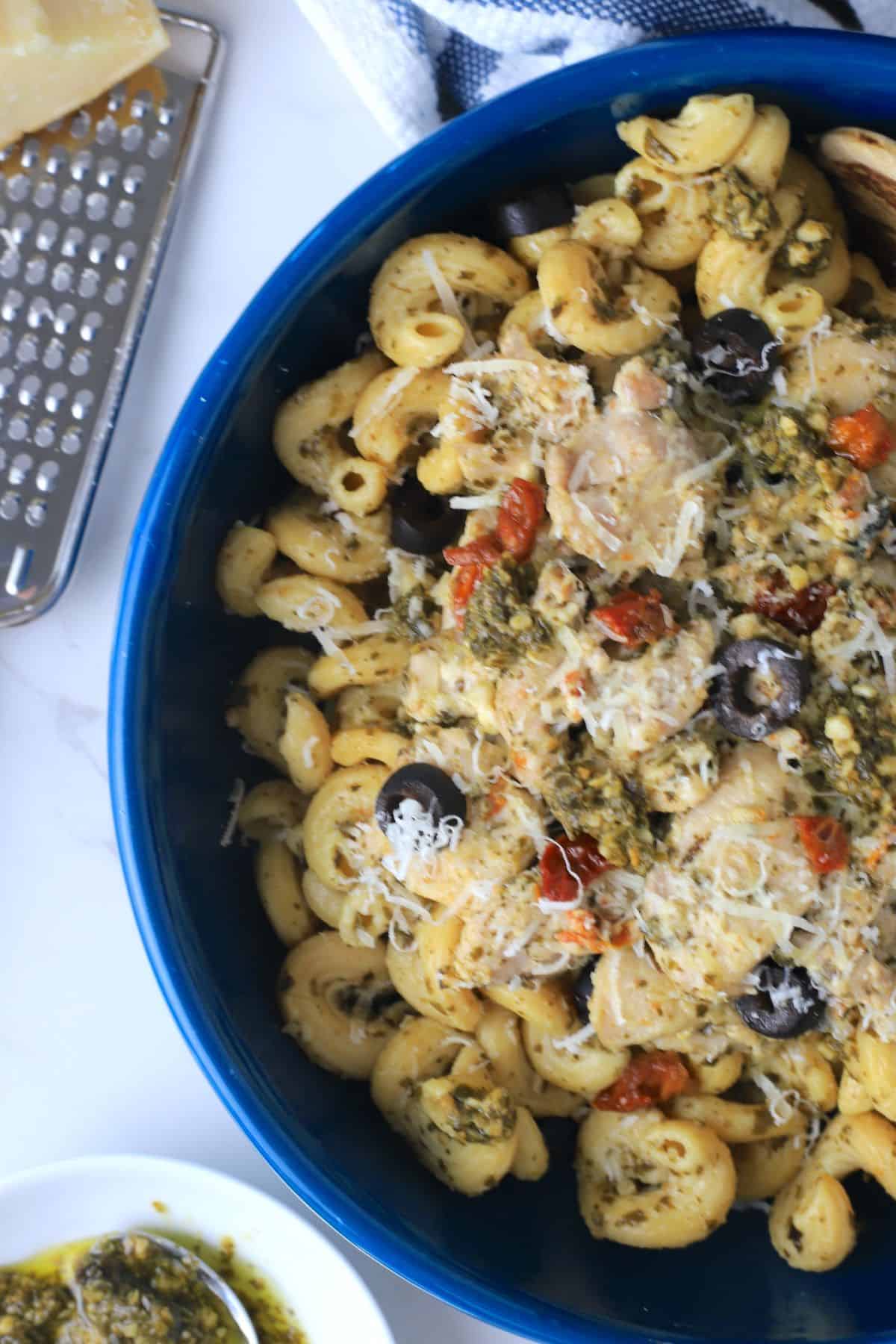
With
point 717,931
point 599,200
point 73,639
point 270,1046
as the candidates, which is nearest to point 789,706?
point 717,931

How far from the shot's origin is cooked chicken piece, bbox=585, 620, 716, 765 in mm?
1418

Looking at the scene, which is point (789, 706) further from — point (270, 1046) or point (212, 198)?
point (212, 198)

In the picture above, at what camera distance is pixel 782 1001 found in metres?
1.52

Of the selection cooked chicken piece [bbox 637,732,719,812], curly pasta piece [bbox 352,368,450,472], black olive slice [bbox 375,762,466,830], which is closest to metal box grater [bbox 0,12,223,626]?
curly pasta piece [bbox 352,368,450,472]

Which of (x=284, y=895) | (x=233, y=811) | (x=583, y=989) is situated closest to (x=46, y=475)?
(x=233, y=811)

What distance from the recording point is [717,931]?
1.46 m

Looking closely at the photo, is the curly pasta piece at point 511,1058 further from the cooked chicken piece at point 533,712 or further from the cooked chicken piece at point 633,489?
the cooked chicken piece at point 633,489

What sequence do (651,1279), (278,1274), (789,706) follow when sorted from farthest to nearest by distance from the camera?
(278,1274) → (651,1279) → (789,706)

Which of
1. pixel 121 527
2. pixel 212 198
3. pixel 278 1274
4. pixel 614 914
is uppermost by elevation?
pixel 212 198

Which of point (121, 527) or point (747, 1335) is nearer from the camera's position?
point (747, 1335)

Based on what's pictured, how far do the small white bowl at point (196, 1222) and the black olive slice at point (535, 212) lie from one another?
53.2 inches

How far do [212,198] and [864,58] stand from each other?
957 millimetres

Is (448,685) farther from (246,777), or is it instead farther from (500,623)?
(246,777)

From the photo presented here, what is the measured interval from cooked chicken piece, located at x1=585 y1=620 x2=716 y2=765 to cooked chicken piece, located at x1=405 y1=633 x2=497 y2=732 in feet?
0.45
